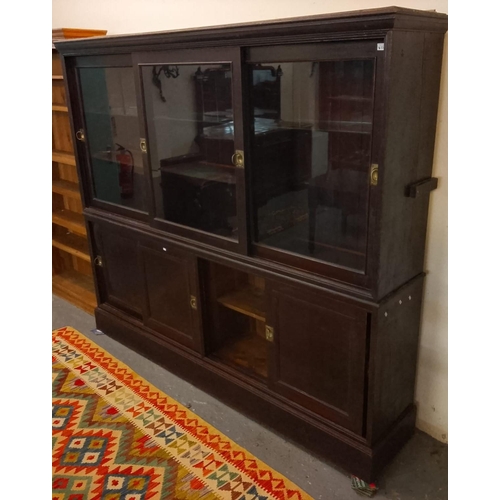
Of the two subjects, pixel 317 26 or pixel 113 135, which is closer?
pixel 317 26

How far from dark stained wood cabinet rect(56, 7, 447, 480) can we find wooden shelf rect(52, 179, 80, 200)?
0.48 metres

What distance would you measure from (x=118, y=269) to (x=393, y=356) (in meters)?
1.48

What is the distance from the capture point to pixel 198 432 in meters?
2.01

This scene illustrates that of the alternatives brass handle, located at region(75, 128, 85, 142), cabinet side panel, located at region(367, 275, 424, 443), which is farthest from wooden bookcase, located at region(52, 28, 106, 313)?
cabinet side panel, located at region(367, 275, 424, 443)

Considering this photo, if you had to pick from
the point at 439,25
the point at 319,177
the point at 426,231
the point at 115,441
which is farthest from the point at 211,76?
the point at 115,441

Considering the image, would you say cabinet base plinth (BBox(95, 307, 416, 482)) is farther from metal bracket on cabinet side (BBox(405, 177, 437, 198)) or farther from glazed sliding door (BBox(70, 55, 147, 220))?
metal bracket on cabinet side (BBox(405, 177, 437, 198))

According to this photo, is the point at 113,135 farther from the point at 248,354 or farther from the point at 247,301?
the point at 248,354

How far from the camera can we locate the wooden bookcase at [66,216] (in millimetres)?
2768

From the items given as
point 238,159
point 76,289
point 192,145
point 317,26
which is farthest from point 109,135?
point 317,26

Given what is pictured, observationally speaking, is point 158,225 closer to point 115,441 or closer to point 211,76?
point 211,76

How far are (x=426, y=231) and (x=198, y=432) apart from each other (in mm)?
1217

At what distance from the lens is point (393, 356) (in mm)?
1697

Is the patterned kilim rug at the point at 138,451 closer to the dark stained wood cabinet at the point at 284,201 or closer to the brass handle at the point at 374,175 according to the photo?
the dark stained wood cabinet at the point at 284,201

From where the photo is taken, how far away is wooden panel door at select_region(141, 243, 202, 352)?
2.15m
